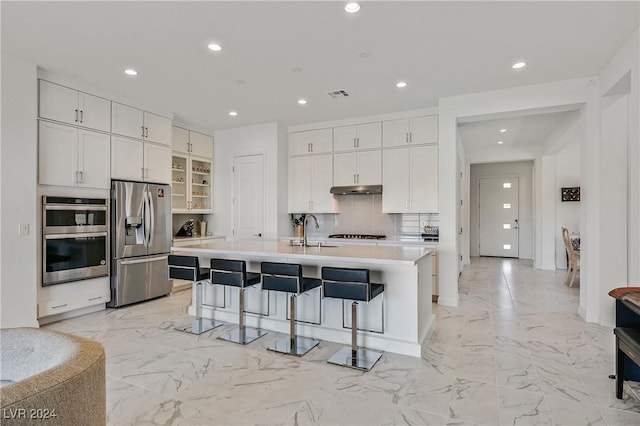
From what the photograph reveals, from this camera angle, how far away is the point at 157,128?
5.06 meters

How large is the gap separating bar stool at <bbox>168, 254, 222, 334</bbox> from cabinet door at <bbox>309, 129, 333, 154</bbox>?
2.96 metres

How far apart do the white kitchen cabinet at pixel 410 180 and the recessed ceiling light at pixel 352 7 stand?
2.84 metres

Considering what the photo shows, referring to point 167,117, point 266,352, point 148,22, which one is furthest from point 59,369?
point 167,117

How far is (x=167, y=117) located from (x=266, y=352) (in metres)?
3.86

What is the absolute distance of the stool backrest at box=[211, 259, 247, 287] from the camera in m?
3.32

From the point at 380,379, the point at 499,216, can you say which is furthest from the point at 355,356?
the point at 499,216

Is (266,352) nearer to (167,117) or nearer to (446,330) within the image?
(446,330)

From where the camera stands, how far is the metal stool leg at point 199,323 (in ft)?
12.0

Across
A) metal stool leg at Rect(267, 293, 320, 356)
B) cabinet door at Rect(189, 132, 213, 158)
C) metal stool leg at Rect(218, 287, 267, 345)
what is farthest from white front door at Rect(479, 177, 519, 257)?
metal stool leg at Rect(218, 287, 267, 345)

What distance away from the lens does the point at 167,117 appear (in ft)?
17.1

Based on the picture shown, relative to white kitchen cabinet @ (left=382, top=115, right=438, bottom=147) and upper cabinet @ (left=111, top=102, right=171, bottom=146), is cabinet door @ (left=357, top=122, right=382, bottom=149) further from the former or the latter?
upper cabinet @ (left=111, top=102, right=171, bottom=146)

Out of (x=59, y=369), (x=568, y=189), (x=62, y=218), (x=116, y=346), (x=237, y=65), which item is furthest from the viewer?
(x=568, y=189)

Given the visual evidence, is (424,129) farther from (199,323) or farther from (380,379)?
(199,323)

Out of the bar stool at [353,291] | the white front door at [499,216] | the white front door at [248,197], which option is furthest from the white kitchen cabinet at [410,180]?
the white front door at [499,216]
